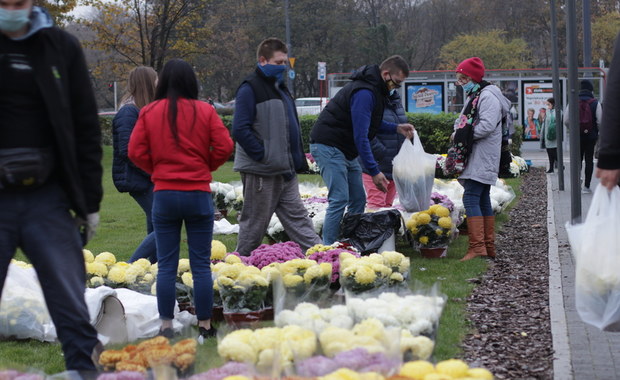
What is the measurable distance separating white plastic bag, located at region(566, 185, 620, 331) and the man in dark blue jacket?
403 cm

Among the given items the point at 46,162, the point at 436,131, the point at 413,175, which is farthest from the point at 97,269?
the point at 436,131

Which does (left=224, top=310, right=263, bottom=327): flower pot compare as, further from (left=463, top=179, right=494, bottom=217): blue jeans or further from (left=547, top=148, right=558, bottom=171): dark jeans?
(left=547, top=148, right=558, bottom=171): dark jeans

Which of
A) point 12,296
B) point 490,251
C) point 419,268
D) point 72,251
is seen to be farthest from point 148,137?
point 490,251

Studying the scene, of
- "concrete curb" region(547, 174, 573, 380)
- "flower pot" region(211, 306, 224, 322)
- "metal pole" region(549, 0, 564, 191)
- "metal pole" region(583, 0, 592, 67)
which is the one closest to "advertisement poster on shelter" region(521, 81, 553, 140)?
"metal pole" region(583, 0, 592, 67)

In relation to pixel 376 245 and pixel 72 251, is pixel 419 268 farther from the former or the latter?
pixel 72 251

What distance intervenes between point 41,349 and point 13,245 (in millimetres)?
2330

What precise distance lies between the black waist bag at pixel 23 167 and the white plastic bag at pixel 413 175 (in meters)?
6.02

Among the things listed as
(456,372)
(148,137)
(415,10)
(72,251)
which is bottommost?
(456,372)

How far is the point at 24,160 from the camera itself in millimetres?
3848

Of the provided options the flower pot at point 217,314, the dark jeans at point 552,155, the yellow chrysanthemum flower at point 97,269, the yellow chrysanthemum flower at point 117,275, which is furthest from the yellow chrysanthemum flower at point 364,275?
the dark jeans at point 552,155

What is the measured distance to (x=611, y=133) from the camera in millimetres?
4762

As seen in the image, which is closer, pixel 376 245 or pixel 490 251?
pixel 376 245

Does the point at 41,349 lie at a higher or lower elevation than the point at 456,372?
lower

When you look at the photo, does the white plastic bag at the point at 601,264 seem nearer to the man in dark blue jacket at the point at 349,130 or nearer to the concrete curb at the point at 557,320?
the concrete curb at the point at 557,320
